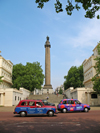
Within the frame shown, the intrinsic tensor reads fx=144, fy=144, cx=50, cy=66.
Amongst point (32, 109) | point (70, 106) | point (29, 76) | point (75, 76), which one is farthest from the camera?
point (75, 76)

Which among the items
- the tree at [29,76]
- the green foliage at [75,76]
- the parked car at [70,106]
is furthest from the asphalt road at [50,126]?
the green foliage at [75,76]

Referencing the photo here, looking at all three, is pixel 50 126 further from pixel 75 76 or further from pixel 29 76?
pixel 75 76

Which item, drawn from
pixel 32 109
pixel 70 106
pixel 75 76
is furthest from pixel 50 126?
pixel 75 76

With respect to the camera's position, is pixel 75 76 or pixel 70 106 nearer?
pixel 70 106

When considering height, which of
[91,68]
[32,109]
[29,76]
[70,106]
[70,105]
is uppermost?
[91,68]

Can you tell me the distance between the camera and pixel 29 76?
53.4 meters

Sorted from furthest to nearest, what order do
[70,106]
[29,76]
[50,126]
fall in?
[29,76]
[70,106]
[50,126]

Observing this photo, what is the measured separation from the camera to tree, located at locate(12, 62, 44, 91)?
5316 centimetres

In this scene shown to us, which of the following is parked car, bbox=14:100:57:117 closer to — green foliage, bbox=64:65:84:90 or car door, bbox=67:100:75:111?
car door, bbox=67:100:75:111

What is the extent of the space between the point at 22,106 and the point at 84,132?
773cm

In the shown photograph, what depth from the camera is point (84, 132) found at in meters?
7.75

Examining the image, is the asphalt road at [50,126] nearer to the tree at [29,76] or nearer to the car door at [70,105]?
the car door at [70,105]

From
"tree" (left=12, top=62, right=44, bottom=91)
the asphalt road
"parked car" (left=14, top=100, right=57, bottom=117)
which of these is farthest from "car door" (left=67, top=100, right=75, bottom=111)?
"tree" (left=12, top=62, right=44, bottom=91)

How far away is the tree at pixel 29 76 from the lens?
2093 inches
